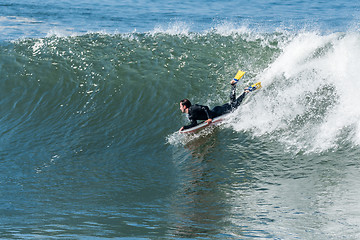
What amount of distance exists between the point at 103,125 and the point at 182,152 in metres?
2.85

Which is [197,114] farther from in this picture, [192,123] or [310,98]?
[310,98]

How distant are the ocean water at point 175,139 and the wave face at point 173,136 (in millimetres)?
40

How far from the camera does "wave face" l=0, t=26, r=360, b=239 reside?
646 centimetres

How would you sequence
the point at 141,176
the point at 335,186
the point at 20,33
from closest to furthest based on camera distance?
the point at 335,186 < the point at 141,176 < the point at 20,33

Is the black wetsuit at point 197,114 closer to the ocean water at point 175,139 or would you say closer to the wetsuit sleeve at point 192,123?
the wetsuit sleeve at point 192,123

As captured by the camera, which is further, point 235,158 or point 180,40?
point 180,40

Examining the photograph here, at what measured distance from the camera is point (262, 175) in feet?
27.7

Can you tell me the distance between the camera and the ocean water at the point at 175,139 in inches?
247

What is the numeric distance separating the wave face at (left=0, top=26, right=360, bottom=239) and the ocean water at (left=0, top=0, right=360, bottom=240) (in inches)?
1.6

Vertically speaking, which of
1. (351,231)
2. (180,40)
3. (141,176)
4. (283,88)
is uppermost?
(180,40)

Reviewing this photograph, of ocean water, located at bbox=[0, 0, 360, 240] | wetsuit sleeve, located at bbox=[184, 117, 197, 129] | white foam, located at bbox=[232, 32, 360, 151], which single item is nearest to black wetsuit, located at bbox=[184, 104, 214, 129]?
wetsuit sleeve, located at bbox=[184, 117, 197, 129]

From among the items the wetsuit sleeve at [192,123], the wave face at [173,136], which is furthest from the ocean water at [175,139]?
the wetsuit sleeve at [192,123]

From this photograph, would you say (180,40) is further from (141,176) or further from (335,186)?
(335,186)

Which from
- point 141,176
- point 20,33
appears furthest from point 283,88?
point 20,33
